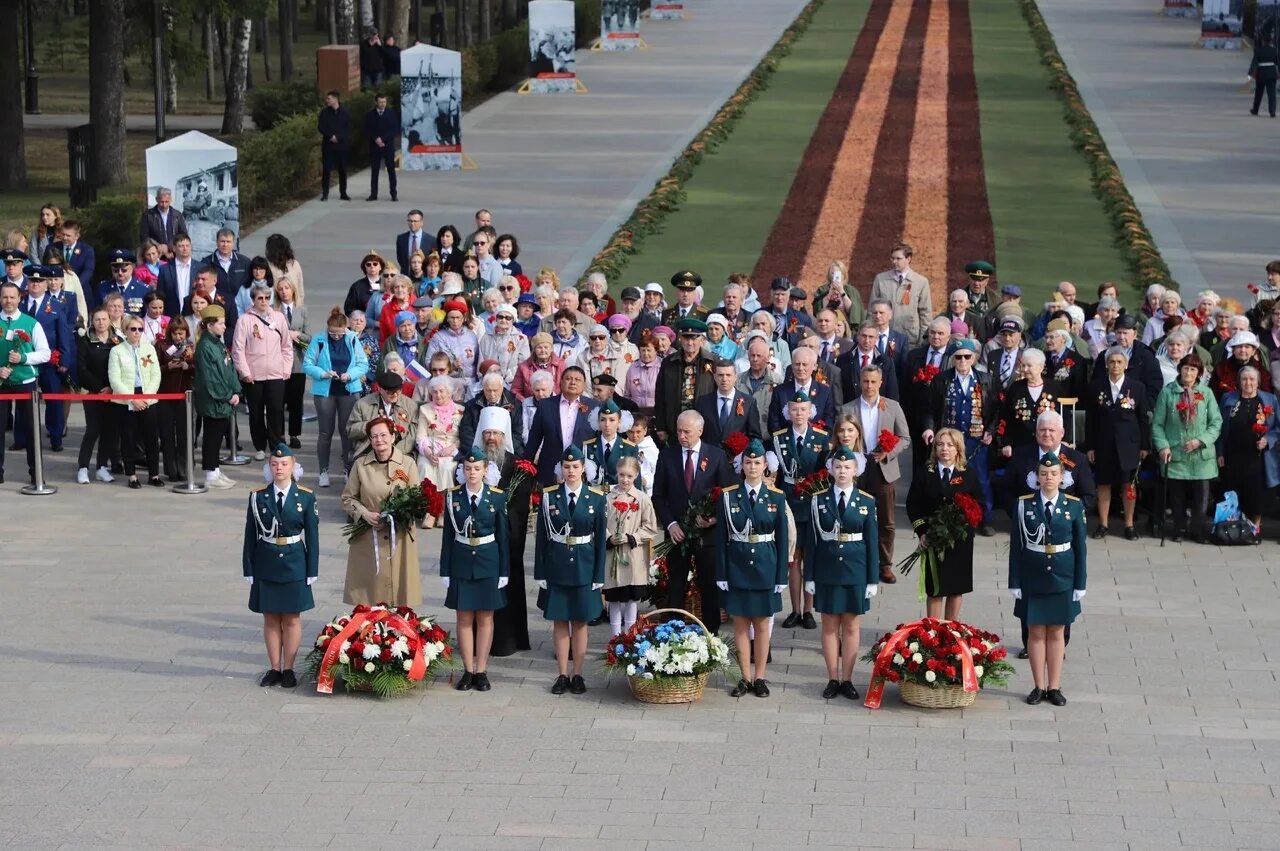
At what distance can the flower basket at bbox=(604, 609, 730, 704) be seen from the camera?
13.2 meters

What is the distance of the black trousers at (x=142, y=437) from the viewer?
63.0 feet

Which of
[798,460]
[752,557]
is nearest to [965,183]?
[798,460]

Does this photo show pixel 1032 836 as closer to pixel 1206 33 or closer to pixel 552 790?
pixel 552 790

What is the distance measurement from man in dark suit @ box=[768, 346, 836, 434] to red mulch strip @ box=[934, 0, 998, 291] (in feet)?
33.8

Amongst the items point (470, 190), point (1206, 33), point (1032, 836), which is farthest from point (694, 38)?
point (1032, 836)

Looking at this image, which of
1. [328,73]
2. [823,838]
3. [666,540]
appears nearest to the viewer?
[823,838]

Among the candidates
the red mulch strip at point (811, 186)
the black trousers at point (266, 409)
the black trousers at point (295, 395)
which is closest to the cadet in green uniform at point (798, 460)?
the black trousers at point (266, 409)

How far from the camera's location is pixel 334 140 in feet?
108

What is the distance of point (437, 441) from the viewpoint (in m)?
17.4

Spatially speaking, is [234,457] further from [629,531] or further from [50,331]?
[629,531]

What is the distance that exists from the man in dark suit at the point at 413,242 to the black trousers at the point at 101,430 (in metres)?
4.62

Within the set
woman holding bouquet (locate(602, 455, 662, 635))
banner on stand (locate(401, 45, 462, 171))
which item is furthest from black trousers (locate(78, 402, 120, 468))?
banner on stand (locate(401, 45, 462, 171))

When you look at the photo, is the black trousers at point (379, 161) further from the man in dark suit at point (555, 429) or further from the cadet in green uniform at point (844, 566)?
the cadet in green uniform at point (844, 566)

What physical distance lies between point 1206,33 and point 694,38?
13427 millimetres
